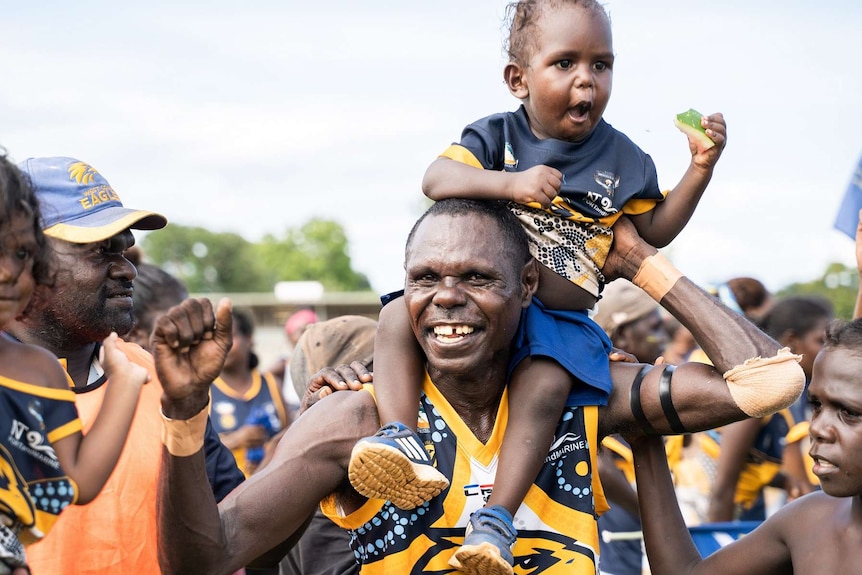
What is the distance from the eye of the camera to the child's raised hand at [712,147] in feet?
12.6

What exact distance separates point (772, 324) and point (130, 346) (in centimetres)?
527

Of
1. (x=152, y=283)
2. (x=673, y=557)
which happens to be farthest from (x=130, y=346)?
(x=152, y=283)

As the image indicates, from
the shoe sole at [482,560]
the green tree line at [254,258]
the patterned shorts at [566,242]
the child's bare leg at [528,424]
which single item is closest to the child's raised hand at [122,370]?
the shoe sole at [482,560]

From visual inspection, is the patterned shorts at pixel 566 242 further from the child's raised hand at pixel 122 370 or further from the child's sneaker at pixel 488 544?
the child's raised hand at pixel 122 370

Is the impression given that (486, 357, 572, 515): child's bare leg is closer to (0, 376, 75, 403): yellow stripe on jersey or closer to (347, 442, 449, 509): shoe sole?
(347, 442, 449, 509): shoe sole

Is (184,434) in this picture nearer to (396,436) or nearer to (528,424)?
(396,436)

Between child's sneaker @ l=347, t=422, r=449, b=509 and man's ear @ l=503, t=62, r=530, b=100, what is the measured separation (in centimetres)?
139

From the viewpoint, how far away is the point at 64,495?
9.05 ft

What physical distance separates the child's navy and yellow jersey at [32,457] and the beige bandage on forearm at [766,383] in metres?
2.18

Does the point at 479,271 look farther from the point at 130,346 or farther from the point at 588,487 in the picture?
the point at 130,346

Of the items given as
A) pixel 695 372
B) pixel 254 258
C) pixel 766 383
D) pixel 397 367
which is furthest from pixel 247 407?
pixel 254 258

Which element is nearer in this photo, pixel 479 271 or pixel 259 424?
pixel 479 271

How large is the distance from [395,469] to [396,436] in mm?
137

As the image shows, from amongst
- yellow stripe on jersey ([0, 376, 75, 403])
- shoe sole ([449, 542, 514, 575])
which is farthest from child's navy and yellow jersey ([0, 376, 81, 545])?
shoe sole ([449, 542, 514, 575])
